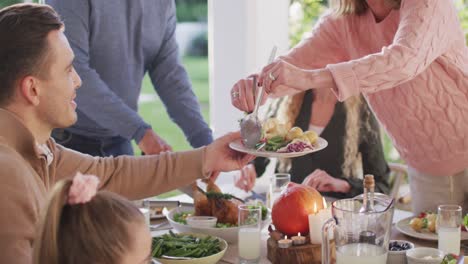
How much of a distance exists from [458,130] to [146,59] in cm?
127

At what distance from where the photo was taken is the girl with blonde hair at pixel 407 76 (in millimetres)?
2051

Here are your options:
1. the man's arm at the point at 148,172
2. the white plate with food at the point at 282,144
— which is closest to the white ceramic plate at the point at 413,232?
the white plate with food at the point at 282,144

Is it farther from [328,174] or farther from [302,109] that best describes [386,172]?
[302,109]

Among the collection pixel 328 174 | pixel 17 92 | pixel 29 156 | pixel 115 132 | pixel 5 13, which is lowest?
pixel 328 174

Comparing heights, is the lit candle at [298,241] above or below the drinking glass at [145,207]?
above

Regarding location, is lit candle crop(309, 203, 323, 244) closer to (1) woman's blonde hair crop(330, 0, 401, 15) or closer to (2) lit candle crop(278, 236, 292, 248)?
(2) lit candle crop(278, 236, 292, 248)

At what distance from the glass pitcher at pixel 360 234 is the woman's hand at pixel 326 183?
1.14 metres

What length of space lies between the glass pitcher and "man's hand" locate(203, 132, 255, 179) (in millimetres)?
536

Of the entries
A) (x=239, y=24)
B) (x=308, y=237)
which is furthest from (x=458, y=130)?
(x=239, y=24)

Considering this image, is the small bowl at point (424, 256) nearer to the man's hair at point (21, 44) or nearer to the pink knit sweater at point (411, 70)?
the pink knit sweater at point (411, 70)

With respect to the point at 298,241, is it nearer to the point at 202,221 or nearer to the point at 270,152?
the point at 270,152

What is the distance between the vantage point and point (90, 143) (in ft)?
9.50

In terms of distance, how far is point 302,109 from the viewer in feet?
10.2

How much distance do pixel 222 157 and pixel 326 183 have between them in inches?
31.6
